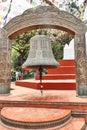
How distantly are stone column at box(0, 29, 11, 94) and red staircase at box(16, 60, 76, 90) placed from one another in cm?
184

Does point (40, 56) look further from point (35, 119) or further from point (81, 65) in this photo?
point (35, 119)

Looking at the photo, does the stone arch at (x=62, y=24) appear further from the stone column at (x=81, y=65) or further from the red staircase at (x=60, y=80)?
the red staircase at (x=60, y=80)

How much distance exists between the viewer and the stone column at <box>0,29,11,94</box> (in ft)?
17.1

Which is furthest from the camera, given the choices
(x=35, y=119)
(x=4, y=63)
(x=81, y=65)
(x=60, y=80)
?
(x=60, y=80)

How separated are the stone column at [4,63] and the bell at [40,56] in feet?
2.07

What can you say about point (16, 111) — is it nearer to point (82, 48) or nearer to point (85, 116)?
point (85, 116)

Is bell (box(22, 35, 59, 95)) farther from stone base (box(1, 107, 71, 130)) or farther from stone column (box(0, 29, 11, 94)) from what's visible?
stone base (box(1, 107, 71, 130))

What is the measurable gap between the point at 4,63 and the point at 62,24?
2091 mm

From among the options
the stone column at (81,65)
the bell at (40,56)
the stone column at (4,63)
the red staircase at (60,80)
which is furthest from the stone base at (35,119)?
the red staircase at (60,80)

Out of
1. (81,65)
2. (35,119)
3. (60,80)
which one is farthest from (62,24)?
(60,80)

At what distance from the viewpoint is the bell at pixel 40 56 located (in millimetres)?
4750

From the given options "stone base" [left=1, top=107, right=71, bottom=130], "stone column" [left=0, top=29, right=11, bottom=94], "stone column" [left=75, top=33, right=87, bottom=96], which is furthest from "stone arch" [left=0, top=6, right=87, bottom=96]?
"stone base" [left=1, top=107, right=71, bottom=130]

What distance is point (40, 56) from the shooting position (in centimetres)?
487

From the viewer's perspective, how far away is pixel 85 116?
387cm
